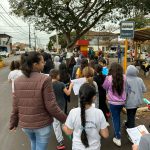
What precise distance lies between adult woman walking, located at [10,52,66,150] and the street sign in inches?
226

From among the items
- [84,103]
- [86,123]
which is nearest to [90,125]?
[86,123]

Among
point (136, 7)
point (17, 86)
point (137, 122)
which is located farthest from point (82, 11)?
point (17, 86)

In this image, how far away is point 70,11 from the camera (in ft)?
84.5

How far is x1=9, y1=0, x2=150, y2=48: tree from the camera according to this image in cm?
2405

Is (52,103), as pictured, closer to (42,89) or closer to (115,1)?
(42,89)

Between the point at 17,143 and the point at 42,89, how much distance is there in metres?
3.12

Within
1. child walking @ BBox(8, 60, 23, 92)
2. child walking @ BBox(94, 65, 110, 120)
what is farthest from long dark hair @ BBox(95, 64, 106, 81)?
child walking @ BBox(8, 60, 23, 92)

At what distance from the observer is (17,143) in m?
6.58

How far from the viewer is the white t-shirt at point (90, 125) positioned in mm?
3637

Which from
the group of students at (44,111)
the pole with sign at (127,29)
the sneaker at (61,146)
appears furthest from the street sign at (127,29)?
the group of students at (44,111)

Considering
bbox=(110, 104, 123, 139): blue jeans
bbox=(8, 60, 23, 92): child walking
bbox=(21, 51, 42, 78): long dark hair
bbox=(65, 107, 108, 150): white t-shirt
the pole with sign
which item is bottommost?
bbox=(110, 104, 123, 139): blue jeans

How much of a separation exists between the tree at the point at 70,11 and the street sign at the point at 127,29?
48.4 ft

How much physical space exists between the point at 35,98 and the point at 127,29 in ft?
19.9

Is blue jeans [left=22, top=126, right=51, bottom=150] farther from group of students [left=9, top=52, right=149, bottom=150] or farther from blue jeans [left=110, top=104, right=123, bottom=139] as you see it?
blue jeans [left=110, top=104, right=123, bottom=139]
